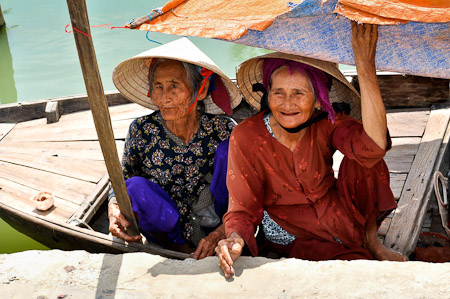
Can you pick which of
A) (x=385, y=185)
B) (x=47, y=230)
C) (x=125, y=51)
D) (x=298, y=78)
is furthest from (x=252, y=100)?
(x=125, y=51)

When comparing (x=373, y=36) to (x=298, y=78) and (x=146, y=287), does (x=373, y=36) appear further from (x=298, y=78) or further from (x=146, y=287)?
(x=146, y=287)

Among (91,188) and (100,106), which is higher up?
(100,106)

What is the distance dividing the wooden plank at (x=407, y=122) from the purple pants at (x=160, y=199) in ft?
4.86

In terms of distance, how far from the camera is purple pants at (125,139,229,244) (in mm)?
2516

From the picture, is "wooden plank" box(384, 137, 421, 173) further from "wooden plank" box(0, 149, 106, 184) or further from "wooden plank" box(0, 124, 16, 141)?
"wooden plank" box(0, 124, 16, 141)

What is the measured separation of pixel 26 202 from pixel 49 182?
26cm

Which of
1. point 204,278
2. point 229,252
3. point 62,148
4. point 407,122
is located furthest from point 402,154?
point 62,148

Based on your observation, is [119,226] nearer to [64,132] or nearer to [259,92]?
[259,92]

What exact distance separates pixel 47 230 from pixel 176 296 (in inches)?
51.4

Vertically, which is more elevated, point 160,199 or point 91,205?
point 160,199

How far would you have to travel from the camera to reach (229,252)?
1.91 meters

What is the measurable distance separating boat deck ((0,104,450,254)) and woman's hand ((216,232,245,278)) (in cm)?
84

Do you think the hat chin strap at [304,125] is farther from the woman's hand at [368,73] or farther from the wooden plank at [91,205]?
the wooden plank at [91,205]

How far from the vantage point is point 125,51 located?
9.47 metres
